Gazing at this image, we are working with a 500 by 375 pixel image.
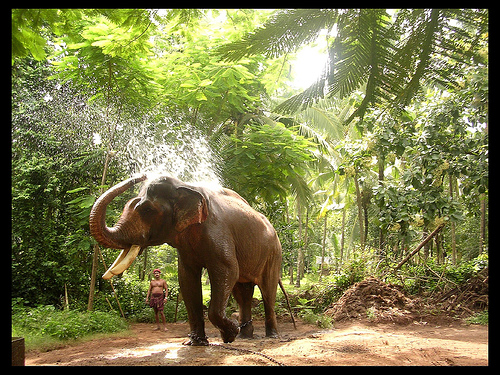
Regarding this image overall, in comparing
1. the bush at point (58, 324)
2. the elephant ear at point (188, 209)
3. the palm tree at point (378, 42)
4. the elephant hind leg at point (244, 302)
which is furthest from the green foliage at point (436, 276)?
the palm tree at point (378, 42)

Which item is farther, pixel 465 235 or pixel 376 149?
pixel 465 235

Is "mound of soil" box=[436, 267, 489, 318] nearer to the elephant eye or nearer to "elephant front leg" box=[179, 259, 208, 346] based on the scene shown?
"elephant front leg" box=[179, 259, 208, 346]

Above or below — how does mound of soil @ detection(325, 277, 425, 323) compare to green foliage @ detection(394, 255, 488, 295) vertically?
below

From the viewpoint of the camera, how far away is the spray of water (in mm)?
9727

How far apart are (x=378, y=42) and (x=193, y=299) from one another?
13.6ft

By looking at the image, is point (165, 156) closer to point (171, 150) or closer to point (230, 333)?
point (171, 150)

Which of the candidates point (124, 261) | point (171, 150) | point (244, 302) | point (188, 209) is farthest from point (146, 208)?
point (171, 150)

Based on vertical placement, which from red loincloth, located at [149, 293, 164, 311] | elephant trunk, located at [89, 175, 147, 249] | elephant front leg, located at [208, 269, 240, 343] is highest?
elephant trunk, located at [89, 175, 147, 249]

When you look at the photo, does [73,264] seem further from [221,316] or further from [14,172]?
[221,316]

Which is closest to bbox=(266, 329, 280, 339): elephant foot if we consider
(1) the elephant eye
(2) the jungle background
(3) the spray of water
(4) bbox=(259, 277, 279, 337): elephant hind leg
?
(4) bbox=(259, 277, 279, 337): elephant hind leg

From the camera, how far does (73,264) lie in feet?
31.3

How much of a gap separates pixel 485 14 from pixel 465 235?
50.6ft

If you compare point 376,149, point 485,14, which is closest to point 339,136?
point 376,149
